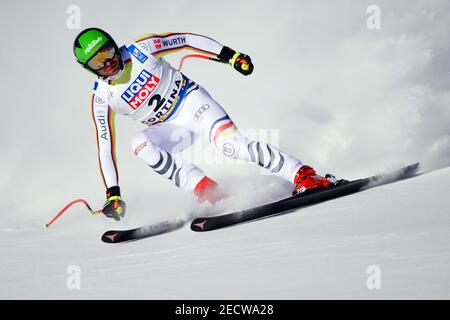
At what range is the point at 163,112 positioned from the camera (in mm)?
5320

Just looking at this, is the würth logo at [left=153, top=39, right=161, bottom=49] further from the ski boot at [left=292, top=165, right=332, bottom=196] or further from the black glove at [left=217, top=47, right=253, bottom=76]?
the ski boot at [left=292, top=165, right=332, bottom=196]

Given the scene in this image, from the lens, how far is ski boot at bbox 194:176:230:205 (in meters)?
5.42

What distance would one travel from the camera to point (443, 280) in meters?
2.94

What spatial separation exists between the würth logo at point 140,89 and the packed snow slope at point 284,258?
44.8 inches

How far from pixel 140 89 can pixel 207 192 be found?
1053mm

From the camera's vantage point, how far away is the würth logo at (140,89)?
16.8ft

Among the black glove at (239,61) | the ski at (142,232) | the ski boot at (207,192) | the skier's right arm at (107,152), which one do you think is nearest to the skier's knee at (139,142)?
the skier's right arm at (107,152)

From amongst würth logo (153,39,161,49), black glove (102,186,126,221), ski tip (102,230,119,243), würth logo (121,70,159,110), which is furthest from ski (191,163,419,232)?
würth logo (153,39,161,49)

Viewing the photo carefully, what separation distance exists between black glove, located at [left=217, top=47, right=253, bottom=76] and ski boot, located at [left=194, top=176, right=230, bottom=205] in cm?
100

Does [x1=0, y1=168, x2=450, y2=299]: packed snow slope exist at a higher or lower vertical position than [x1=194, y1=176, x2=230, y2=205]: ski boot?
lower

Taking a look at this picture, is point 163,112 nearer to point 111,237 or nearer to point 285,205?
point 111,237

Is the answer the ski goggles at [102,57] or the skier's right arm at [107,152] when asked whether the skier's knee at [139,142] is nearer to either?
the skier's right arm at [107,152]

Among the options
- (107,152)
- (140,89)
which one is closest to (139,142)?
(107,152)
